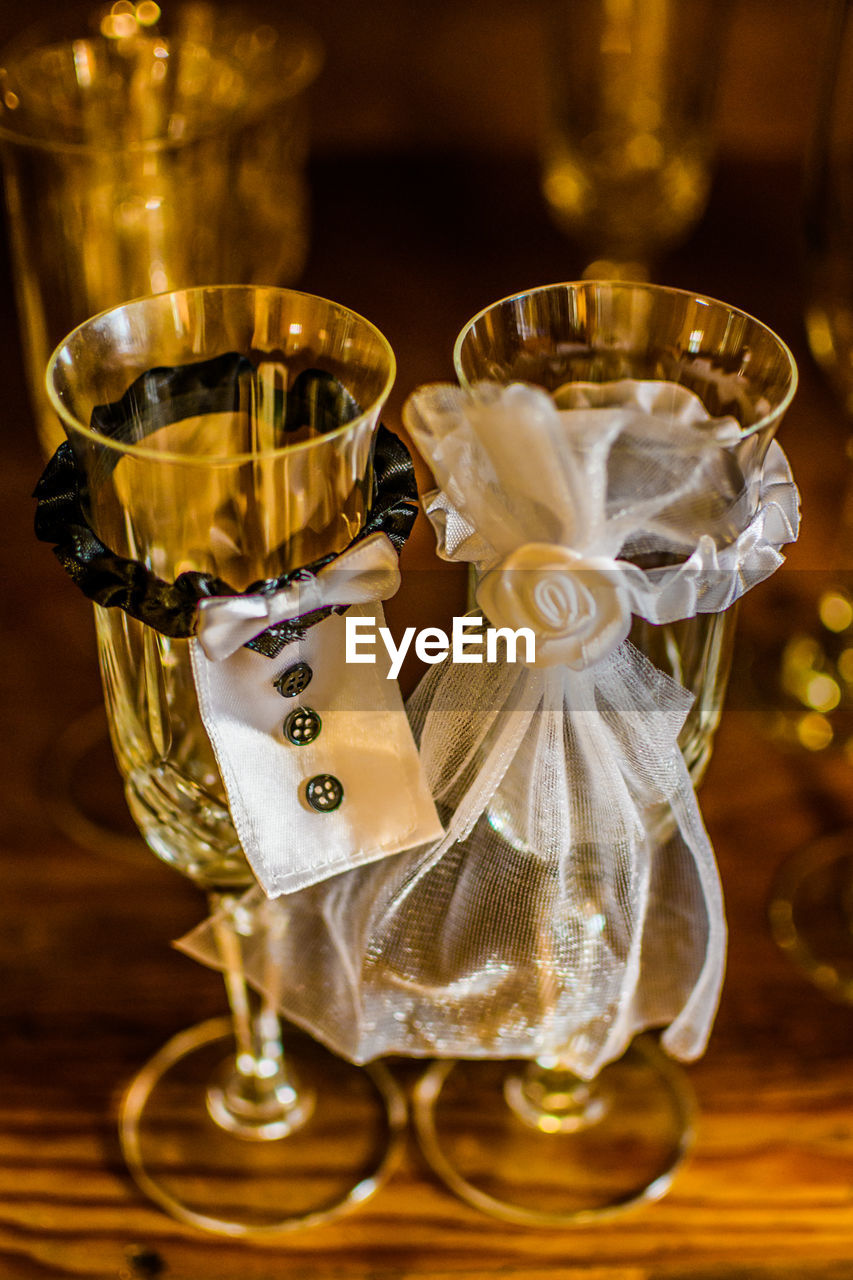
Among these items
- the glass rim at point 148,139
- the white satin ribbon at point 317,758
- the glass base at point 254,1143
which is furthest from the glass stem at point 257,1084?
the glass rim at point 148,139

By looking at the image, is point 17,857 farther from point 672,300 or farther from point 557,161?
point 557,161

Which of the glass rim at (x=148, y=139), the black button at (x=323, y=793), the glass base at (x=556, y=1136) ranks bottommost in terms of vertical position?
the glass base at (x=556, y=1136)

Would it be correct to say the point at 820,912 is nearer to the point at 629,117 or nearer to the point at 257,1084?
the point at 257,1084

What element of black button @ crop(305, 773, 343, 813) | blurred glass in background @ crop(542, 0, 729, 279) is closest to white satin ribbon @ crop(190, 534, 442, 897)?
black button @ crop(305, 773, 343, 813)

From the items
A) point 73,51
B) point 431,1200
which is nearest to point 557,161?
point 73,51

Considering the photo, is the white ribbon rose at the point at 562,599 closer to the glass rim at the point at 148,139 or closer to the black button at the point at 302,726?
the black button at the point at 302,726

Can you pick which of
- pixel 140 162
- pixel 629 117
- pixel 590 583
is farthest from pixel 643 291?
pixel 629 117

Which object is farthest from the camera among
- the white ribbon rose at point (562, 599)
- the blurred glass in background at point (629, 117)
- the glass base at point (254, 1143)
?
the blurred glass in background at point (629, 117)
